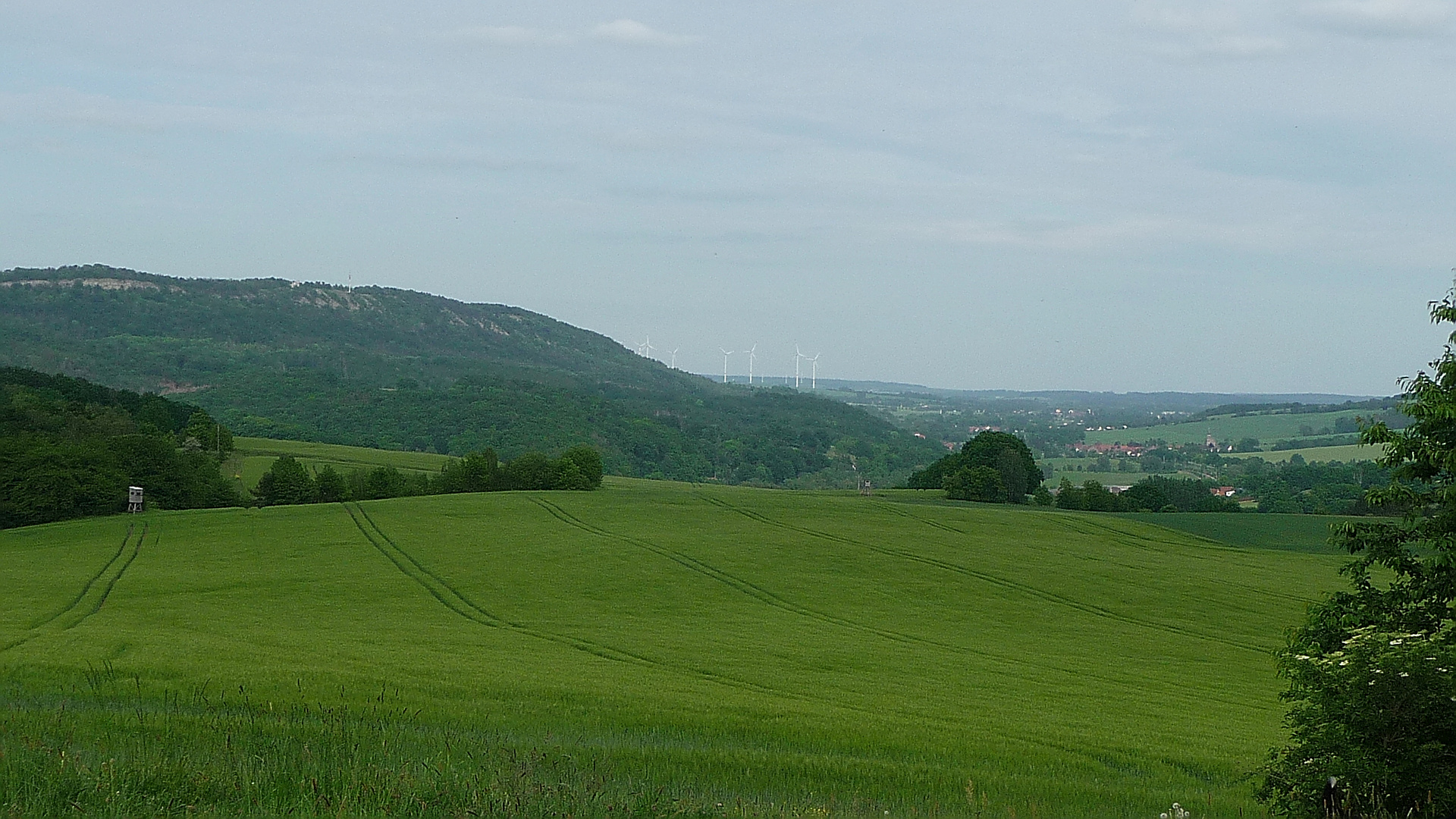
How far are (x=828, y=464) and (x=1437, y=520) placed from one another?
174546mm

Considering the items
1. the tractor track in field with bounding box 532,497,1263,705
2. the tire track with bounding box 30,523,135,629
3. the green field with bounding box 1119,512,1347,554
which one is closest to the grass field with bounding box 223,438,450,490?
the tire track with bounding box 30,523,135,629

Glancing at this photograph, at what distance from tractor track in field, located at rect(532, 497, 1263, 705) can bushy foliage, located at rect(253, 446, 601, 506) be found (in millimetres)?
23565

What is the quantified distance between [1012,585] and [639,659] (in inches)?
979

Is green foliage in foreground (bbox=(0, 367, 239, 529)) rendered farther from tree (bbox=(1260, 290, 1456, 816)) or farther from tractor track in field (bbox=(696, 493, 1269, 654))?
tree (bbox=(1260, 290, 1456, 816))

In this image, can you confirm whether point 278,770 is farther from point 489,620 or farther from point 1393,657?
point 489,620

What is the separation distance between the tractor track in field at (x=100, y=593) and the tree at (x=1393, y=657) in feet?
79.3

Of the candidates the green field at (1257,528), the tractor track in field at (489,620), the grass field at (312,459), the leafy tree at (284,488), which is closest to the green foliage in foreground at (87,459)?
the leafy tree at (284,488)

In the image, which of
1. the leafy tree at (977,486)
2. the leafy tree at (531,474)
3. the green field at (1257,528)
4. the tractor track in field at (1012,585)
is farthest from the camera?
the leafy tree at (977,486)

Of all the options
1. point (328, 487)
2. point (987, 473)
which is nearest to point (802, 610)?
point (328, 487)

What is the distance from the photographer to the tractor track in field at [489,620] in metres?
24.9

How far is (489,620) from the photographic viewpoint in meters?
38.3

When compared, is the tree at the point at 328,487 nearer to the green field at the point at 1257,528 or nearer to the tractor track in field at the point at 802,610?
the tractor track in field at the point at 802,610

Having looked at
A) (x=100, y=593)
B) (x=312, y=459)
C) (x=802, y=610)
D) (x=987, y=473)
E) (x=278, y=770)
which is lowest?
(x=100, y=593)

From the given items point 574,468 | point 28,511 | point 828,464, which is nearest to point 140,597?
point 28,511
